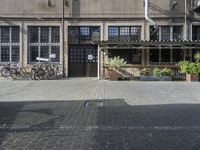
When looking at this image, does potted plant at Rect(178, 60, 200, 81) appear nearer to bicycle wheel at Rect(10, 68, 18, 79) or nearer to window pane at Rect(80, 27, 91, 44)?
window pane at Rect(80, 27, 91, 44)

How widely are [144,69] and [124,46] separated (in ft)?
6.73

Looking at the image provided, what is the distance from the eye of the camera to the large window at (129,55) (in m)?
28.4

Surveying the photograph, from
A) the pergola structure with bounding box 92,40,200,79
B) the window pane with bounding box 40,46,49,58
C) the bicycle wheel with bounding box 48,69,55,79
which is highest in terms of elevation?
the pergola structure with bounding box 92,40,200,79

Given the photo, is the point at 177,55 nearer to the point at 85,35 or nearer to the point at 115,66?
the point at 115,66

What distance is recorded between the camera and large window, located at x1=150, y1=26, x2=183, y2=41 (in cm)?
2871

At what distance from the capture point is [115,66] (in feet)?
87.8

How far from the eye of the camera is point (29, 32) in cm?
2917

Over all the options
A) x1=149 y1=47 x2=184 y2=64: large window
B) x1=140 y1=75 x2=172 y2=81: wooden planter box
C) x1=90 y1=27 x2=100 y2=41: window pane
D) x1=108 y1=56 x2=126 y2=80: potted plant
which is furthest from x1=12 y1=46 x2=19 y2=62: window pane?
x1=149 y1=47 x2=184 y2=64: large window

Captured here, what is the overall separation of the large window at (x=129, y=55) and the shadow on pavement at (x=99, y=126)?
Result: 51.8ft

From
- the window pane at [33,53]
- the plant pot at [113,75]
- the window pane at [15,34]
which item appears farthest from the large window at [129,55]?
the window pane at [15,34]

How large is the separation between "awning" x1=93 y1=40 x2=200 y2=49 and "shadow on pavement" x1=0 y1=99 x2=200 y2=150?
46.4ft

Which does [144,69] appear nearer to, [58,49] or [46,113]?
[58,49]

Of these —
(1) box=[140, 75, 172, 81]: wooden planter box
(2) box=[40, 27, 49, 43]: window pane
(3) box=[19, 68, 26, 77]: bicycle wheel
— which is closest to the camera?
(1) box=[140, 75, 172, 81]: wooden planter box

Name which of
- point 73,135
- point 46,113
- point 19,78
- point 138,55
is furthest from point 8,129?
point 138,55
